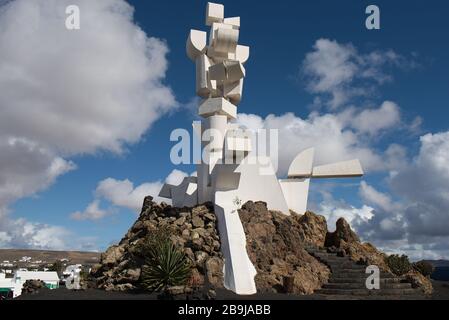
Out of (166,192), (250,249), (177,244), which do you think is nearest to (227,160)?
(250,249)

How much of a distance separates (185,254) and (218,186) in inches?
155

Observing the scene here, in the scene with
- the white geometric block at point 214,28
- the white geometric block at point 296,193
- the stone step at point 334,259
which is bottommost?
the stone step at point 334,259

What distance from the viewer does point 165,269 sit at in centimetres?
1655

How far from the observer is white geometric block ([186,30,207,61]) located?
2323 cm

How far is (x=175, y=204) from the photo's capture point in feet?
79.1

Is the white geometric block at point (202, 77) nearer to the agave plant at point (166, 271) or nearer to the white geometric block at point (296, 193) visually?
the white geometric block at point (296, 193)

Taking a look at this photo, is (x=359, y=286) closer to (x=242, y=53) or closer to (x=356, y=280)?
(x=356, y=280)

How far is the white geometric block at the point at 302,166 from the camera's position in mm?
23781

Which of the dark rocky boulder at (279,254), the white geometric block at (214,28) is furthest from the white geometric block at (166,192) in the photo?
the white geometric block at (214,28)

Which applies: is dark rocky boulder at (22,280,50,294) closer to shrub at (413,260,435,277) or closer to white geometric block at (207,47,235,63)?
white geometric block at (207,47,235,63)

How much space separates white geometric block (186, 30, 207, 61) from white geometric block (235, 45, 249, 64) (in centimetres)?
173

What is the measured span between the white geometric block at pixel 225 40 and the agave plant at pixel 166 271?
1048 cm
